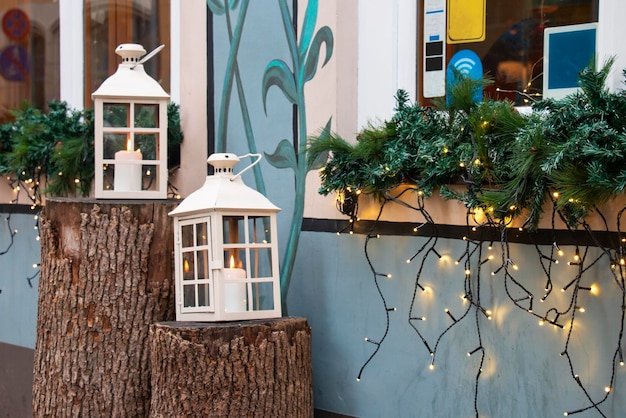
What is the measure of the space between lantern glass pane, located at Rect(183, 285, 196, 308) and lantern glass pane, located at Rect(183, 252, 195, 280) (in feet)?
0.14

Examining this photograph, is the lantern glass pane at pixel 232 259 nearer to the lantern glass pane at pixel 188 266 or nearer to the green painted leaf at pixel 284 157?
the lantern glass pane at pixel 188 266

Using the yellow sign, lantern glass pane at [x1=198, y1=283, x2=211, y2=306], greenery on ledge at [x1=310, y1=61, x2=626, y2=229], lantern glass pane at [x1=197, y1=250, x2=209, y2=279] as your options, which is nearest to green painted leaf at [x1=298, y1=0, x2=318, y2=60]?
greenery on ledge at [x1=310, y1=61, x2=626, y2=229]

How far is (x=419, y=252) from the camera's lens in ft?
12.8

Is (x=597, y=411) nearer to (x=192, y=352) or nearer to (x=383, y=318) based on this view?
(x=383, y=318)

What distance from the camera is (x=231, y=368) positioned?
380 centimetres

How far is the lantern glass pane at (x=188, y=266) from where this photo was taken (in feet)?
13.4

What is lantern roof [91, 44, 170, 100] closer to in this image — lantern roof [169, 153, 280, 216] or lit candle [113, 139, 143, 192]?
lit candle [113, 139, 143, 192]

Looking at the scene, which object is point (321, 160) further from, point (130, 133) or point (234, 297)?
point (130, 133)

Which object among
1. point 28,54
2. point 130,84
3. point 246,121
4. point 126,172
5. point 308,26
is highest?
point 28,54

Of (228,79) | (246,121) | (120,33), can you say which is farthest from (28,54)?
(246,121)

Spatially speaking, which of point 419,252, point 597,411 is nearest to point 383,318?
point 419,252

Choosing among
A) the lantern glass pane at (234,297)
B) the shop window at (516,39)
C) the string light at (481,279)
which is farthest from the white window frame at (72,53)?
the shop window at (516,39)

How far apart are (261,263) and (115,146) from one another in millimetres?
923

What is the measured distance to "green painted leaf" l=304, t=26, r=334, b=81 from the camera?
4.23 meters
